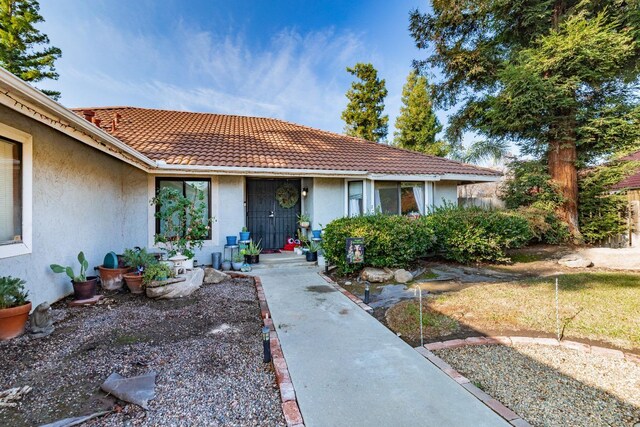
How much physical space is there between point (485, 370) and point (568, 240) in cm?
1159

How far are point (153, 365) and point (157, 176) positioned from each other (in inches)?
254

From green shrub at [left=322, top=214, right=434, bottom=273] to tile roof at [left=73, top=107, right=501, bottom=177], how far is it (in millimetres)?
2444

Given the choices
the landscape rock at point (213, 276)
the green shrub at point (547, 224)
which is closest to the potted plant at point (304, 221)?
the landscape rock at point (213, 276)

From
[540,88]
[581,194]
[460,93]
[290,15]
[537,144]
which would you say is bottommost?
[581,194]

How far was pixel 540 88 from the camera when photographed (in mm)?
10914

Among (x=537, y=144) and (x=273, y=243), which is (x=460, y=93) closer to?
(x=537, y=144)

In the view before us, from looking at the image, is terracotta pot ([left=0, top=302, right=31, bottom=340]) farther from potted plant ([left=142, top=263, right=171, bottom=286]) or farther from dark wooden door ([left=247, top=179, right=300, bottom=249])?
dark wooden door ([left=247, top=179, right=300, bottom=249])

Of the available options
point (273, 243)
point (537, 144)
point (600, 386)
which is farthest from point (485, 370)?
point (537, 144)

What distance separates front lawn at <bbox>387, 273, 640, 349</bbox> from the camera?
14.2 ft

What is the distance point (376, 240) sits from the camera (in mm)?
7418

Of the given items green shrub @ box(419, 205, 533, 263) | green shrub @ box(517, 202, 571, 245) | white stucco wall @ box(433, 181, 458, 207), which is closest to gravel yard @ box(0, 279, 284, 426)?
green shrub @ box(419, 205, 533, 263)

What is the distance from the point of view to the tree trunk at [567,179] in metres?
11.8

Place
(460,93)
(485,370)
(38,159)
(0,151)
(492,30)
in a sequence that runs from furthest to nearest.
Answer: (460,93), (492,30), (38,159), (0,151), (485,370)

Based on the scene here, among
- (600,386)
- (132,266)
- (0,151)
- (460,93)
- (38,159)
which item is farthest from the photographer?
(460,93)
